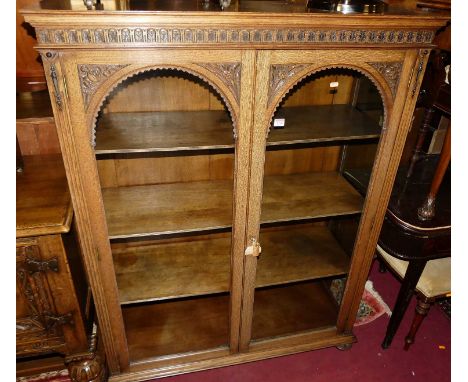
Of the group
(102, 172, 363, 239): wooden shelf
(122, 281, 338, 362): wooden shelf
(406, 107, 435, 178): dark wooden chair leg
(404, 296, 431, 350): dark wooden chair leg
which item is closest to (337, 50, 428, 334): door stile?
(102, 172, 363, 239): wooden shelf

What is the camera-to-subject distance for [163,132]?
165cm

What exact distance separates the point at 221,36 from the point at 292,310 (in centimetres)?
170

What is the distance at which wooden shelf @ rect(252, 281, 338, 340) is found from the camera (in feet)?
7.27

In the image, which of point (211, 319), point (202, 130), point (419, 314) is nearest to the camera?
point (202, 130)

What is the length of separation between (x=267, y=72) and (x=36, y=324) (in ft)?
4.80

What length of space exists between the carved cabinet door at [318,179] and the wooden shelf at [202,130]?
12 millimetres

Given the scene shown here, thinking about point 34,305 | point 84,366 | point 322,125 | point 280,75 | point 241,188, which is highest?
point 280,75

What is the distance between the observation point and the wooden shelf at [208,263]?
6.32 feet

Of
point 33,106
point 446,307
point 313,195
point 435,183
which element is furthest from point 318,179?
point 33,106

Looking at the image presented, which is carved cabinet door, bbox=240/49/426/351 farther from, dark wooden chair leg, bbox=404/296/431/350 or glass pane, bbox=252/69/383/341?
dark wooden chair leg, bbox=404/296/431/350

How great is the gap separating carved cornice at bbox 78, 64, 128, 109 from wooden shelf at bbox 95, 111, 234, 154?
9.9 inches

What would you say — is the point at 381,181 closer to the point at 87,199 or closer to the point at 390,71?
the point at 390,71

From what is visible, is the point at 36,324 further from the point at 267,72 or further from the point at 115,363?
the point at 267,72
